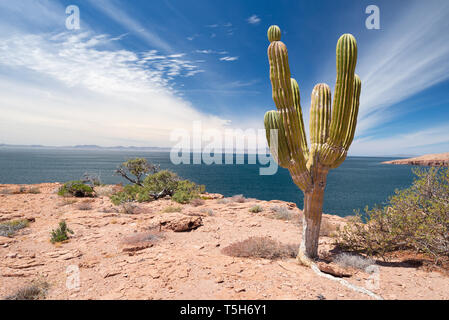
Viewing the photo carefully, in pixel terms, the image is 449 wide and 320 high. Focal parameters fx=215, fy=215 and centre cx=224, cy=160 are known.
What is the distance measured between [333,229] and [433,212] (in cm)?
358

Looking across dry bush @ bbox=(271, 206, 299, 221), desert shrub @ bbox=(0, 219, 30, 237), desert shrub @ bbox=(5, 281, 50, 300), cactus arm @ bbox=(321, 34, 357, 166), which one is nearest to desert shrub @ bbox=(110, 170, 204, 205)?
desert shrub @ bbox=(0, 219, 30, 237)

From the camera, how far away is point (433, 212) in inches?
205

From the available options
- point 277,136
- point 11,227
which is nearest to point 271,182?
point 277,136

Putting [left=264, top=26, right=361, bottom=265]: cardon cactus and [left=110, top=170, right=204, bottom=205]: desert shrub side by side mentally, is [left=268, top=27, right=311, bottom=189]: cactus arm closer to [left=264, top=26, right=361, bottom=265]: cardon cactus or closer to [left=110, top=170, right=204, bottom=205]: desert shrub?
[left=264, top=26, right=361, bottom=265]: cardon cactus

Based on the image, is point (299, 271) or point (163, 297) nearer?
point (163, 297)

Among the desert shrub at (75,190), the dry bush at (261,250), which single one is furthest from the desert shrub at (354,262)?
the desert shrub at (75,190)

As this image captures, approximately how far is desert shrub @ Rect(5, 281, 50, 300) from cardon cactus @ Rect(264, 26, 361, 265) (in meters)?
5.46

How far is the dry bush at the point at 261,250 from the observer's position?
5.61 m

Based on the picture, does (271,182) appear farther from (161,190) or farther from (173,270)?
(173,270)

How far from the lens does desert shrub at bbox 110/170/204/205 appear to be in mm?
13656

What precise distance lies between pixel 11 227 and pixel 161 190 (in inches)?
325

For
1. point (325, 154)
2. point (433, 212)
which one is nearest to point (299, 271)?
point (325, 154)
